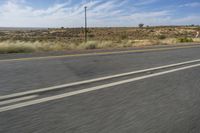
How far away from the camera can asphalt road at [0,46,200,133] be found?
3.11 metres

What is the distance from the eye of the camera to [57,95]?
4410 millimetres

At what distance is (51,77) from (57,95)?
1.59m

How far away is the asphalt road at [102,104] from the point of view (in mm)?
3105

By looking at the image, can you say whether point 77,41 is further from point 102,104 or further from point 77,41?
point 102,104

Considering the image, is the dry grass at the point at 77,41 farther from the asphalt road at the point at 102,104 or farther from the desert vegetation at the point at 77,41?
the asphalt road at the point at 102,104

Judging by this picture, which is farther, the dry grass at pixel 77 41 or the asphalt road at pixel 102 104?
the dry grass at pixel 77 41

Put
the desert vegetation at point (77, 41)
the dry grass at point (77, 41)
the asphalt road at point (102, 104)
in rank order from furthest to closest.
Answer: the desert vegetation at point (77, 41), the dry grass at point (77, 41), the asphalt road at point (102, 104)

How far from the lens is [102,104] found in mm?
3965

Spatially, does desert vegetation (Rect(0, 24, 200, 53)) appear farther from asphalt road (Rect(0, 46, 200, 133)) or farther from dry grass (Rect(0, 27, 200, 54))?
asphalt road (Rect(0, 46, 200, 133))

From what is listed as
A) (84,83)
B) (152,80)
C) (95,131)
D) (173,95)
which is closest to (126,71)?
(152,80)

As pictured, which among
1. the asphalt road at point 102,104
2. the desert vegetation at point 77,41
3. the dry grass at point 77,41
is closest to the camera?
the asphalt road at point 102,104

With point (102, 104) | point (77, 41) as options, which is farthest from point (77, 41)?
point (102, 104)

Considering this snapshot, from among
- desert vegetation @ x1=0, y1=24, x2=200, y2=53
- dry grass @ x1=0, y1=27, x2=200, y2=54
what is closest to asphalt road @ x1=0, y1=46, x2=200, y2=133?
dry grass @ x1=0, y1=27, x2=200, y2=54

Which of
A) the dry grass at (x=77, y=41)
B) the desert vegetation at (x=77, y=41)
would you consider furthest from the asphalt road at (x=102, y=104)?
the desert vegetation at (x=77, y=41)
